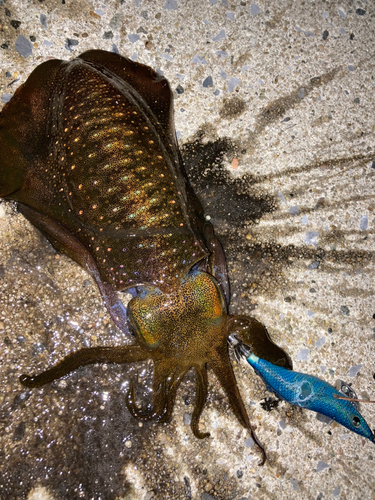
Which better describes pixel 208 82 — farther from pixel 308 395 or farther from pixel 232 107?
pixel 308 395

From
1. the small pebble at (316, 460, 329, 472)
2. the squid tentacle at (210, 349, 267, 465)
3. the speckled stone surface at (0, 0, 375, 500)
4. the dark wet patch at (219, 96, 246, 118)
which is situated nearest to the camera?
the squid tentacle at (210, 349, 267, 465)

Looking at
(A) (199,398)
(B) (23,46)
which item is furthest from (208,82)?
(A) (199,398)

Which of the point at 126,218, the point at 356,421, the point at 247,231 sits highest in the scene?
the point at 126,218

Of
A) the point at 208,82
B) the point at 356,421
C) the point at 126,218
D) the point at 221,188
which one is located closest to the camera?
the point at 126,218

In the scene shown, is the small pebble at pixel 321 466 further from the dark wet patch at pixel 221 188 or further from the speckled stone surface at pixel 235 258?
the dark wet patch at pixel 221 188

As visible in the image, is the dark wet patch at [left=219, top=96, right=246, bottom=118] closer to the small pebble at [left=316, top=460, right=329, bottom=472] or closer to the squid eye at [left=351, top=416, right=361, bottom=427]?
the squid eye at [left=351, top=416, right=361, bottom=427]

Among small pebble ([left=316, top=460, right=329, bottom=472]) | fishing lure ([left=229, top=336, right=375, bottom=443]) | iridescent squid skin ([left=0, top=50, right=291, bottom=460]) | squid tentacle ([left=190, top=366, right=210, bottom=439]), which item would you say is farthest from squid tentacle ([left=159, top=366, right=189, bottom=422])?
small pebble ([left=316, top=460, right=329, bottom=472])
